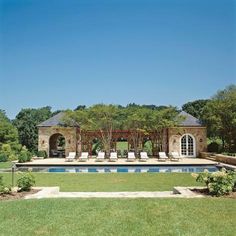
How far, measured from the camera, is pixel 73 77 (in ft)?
110

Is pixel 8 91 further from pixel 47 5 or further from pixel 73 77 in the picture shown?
pixel 47 5

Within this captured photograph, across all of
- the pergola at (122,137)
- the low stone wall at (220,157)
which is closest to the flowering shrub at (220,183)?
the low stone wall at (220,157)

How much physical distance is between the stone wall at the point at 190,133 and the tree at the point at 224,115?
1133 mm

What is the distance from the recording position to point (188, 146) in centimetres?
3138

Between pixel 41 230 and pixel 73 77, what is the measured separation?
92.5ft

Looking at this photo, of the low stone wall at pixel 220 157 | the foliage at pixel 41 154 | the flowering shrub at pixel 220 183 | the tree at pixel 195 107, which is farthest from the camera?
the tree at pixel 195 107

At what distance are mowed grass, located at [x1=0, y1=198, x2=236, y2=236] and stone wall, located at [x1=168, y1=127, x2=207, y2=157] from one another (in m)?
22.4

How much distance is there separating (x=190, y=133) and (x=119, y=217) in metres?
25.0

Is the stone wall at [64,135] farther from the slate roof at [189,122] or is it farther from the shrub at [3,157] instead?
the slate roof at [189,122]

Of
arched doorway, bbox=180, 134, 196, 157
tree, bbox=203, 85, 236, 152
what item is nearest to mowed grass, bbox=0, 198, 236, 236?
tree, bbox=203, 85, 236, 152

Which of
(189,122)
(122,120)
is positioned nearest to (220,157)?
(189,122)

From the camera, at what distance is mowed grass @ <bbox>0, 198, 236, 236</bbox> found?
20.2 ft

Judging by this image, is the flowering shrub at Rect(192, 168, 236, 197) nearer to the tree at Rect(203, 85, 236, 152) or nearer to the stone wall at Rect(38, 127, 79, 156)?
the tree at Rect(203, 85, 236, 152)

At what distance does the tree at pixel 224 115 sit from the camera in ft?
92.4
